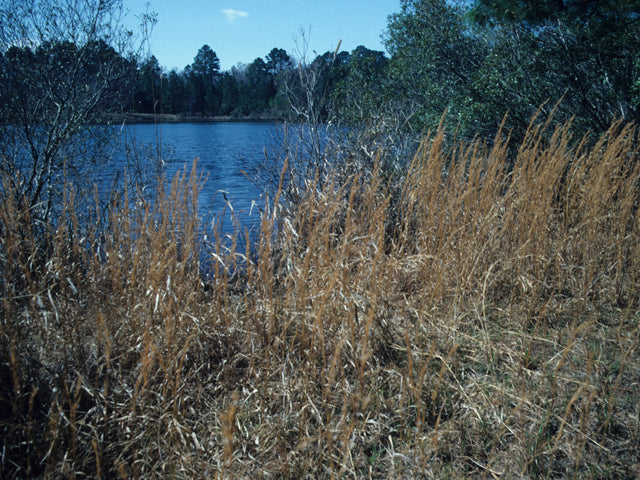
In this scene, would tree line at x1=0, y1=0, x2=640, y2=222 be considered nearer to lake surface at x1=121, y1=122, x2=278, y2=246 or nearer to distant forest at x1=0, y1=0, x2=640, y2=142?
distant forest at x1=0, y1=0, x2=640, y2=142

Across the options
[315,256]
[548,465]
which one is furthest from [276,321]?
[548,465]

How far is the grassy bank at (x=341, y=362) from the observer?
1535mm

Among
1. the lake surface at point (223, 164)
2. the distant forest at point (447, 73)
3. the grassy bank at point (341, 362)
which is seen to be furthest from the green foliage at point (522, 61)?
the lake surface at point (223, 164)

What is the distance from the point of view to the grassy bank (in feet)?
5.04

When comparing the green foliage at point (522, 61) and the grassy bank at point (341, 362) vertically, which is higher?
the green foliage at point (522, 61)

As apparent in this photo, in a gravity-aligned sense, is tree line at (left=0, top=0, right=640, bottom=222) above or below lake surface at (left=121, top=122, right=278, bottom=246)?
above

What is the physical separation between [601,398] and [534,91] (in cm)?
513

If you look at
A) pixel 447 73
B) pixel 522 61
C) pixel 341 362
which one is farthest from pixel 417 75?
pixel 341 362

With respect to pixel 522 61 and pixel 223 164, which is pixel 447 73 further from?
pixel 223 164

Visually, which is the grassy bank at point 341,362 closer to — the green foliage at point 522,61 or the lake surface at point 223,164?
the green foliage at point 522,61

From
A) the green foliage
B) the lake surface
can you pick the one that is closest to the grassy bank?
the green foliage

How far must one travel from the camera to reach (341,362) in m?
1.91

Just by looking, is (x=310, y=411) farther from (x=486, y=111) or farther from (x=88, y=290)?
(x=486, y=111)

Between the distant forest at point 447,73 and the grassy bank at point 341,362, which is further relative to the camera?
the distant forest at point 447,73
